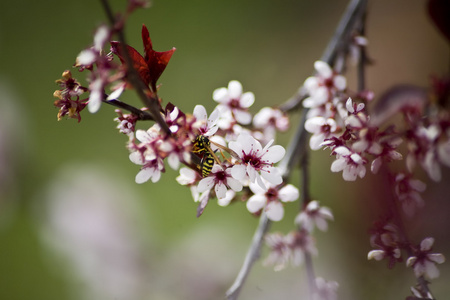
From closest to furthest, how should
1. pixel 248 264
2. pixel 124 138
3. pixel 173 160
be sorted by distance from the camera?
pixel 173 160 < pixel 248 264 < pixel 124 138

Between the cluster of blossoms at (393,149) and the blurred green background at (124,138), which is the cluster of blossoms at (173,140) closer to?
the cluster of blossoms at (393,149)

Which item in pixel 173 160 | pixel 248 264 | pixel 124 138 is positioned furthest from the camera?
pixel 124 138

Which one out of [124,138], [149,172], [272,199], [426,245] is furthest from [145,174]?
[124,138]

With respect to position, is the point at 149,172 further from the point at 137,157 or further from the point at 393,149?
the point at 393,149

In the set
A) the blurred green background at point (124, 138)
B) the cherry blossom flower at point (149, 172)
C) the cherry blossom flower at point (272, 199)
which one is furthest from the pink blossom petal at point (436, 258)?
the blurred green background at point (124, 138)

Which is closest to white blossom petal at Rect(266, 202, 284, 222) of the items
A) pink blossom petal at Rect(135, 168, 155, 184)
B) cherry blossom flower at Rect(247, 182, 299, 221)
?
cherry blossom flower at Rect(247, 182, 299, 221)

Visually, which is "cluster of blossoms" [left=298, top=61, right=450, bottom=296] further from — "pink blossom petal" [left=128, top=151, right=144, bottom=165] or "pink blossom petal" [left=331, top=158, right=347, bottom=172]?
"pink blossom petal" [left=128, top=151, right=144, bottom=165]

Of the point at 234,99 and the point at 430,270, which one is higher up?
the point at 234,99
